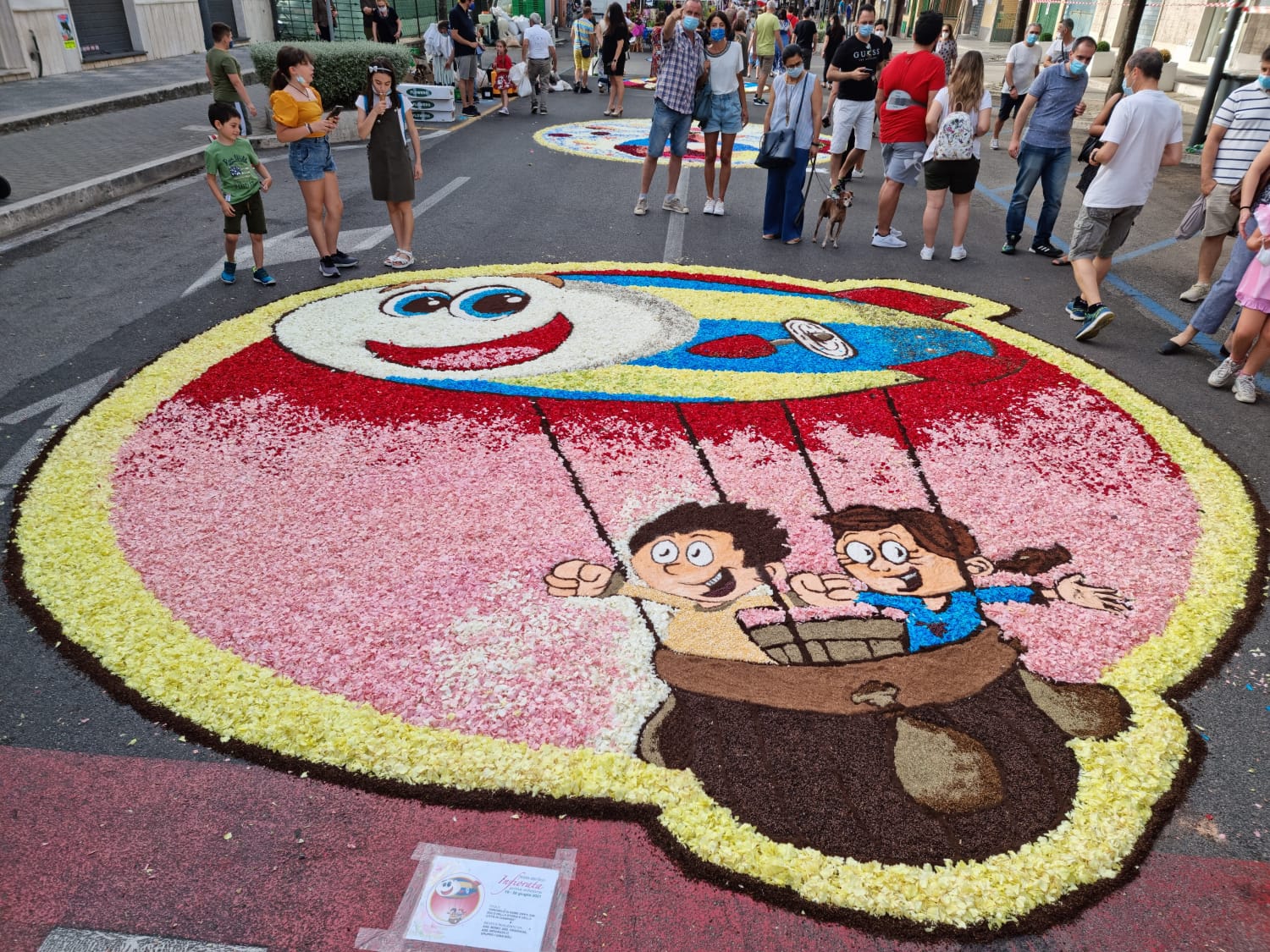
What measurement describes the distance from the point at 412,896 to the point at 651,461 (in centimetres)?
253

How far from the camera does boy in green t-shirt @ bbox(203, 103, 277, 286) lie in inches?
248

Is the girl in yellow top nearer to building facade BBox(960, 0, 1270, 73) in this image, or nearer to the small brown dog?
the small brown dog

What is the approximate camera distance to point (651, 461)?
441 cm

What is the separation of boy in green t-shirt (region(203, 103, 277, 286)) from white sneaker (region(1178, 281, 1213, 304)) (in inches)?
289

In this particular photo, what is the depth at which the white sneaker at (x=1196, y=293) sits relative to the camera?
7.03 meters

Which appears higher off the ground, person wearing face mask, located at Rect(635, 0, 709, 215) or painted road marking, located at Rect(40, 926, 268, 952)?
person wearing face mask, located at Rect(635, 0, 709, 215)

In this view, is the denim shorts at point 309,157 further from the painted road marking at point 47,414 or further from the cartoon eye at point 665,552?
the cartoon eye at point 665,552

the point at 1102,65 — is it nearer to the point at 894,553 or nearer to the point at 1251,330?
the point at 1251,330

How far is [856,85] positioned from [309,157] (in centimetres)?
568

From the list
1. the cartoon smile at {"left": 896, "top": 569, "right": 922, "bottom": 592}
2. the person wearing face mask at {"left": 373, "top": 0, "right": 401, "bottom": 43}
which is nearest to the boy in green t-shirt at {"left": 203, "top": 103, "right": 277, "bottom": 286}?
the cartoon smile at {"left": 896, "top": 569, "right": 922, "bottom": 592}

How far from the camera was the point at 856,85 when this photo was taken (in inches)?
357

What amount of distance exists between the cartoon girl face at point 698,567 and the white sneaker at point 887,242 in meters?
5.65

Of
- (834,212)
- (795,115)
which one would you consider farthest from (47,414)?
(834,212)

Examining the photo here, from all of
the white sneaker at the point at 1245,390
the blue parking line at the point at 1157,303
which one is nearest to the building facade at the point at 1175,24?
the blue parking line at the point at 1157,303
